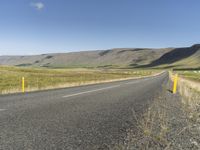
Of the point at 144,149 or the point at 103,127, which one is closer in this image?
the point at 144,149

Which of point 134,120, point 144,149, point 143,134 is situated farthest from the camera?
point 134,120

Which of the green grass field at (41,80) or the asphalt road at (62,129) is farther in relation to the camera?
the green grass field at (41,80)

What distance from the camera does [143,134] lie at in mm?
5031

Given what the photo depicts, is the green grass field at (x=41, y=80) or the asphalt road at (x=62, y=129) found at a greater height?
the asphalt road at (x=62, y=129)

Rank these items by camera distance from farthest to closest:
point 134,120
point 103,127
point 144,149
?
1. point 134,120
2. point 103,127
3. point 144,149

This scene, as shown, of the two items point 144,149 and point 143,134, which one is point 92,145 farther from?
point 143,134

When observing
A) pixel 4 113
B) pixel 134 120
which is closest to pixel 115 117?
pixel 134 120

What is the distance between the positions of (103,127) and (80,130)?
639 millimetres

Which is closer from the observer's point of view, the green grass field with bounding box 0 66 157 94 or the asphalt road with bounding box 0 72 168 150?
the asphalt road with bounding box 0 72 168 150

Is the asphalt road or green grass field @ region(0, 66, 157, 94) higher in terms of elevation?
the asphalt road

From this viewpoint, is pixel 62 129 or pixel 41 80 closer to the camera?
pixel 62 129

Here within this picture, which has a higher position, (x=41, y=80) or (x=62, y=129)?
(x=62, y=129)

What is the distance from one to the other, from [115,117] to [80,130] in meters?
1.86

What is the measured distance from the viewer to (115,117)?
6871 millimetres
